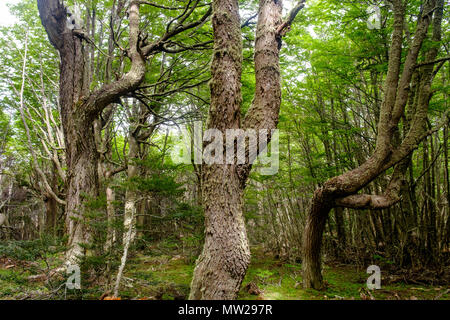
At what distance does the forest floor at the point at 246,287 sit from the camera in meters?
2.35

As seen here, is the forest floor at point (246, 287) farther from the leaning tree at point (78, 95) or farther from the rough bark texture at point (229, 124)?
the rough bark texture at point (229, 124)

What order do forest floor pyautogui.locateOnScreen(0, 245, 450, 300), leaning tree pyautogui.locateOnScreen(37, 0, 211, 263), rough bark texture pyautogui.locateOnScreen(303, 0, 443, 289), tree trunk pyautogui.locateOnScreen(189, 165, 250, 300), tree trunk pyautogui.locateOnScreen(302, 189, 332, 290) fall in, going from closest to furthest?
tree trunk pyautogui.locateOnScreen(189, 165, 250, 300)
forest floor pyautogui.locateOnScreen(0, 245, 450, 300)
rough bark texture pyautogui.locateOnScreen(303, 0, 443, 289)
leaning tree pyautogui.locateOnScreen(37, 0, 211, 263)
tree trunk pyautogui.locateOnScreen(302, 189, 332, 290)

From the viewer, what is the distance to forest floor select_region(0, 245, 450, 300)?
2346 mm

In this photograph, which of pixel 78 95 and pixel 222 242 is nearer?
pixel 222 242

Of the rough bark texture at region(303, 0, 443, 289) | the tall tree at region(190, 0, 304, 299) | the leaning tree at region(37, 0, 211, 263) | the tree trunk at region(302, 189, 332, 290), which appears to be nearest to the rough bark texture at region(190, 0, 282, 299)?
the tall tree at region(190, 0, 304, 299)

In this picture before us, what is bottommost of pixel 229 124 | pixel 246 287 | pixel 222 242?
pixel 246 287

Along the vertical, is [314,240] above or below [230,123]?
below

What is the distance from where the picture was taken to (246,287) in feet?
12.6

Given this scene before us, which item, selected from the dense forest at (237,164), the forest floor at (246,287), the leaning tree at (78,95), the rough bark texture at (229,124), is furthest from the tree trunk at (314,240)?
the leaning tree at (78,95)

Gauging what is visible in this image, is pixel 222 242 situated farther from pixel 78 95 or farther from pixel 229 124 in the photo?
pixel 78 95

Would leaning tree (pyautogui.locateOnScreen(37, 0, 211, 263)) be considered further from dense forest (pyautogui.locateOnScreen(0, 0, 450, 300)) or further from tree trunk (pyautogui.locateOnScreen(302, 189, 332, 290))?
tree trunk (pyautogui.locateOnScreen(302, 189, 332, 290))

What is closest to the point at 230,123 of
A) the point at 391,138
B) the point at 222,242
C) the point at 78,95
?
the point at 222,242

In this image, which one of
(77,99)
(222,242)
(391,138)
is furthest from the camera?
(77,99)

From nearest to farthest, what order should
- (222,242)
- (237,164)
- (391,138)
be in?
(222,242), (237,164), (391,138)
